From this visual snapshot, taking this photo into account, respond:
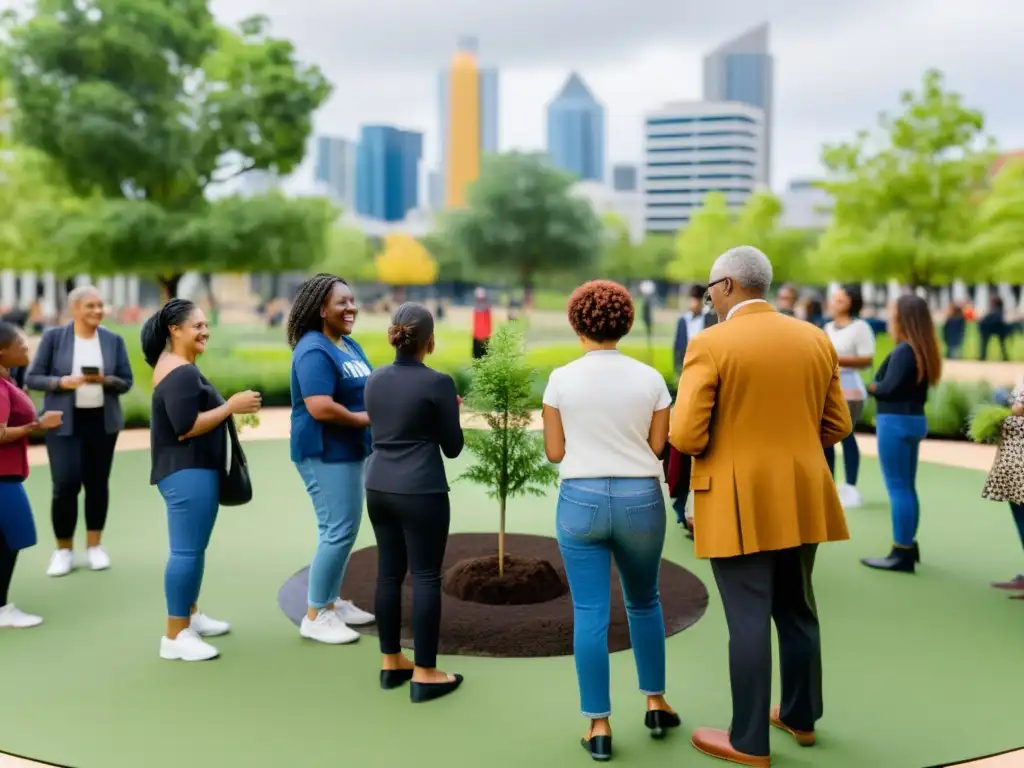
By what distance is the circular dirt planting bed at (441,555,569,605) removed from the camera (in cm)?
596

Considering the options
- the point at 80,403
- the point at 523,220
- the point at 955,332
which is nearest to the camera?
the point at 80,403

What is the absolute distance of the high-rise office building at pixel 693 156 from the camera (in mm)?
159000

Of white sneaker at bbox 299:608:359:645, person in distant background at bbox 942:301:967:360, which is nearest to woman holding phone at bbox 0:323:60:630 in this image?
white sneaker at bbox 299:608:359:645

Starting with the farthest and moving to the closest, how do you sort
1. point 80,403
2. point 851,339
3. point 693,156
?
1. point 693,156
2. point 851,339
3. point 80,403

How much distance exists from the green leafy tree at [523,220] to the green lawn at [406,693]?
4170 centimetres

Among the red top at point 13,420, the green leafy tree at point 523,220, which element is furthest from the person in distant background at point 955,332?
the red top at point 13,420

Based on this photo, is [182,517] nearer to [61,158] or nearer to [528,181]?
[61,158]

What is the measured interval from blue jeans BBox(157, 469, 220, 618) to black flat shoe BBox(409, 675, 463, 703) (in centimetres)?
130

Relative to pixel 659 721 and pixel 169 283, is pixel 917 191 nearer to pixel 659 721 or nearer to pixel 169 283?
pixel 169 283

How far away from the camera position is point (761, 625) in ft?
12.5

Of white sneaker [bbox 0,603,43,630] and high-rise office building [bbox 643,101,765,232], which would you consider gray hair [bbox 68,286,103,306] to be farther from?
high-rise office building [bbox 643,101,765,232]

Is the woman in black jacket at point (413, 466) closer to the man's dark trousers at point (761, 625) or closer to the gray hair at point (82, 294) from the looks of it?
the man's dark trousers at point (761, 625)

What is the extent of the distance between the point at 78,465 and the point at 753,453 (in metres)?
4.83

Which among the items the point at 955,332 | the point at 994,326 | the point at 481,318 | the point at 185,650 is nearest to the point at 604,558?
the point at 185,650
